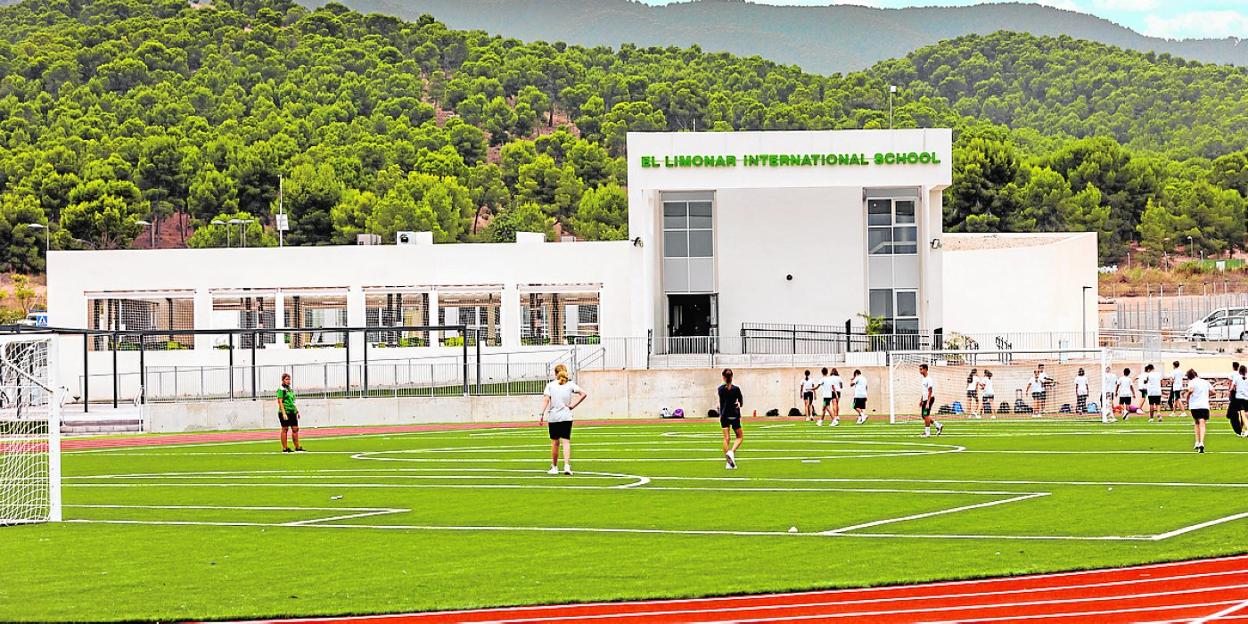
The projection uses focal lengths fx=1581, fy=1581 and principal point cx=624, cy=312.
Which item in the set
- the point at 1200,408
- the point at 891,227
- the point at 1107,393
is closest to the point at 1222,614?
the point at 1200,408

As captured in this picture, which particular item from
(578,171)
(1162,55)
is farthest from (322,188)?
(1162,55)

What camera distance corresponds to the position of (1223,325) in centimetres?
7212

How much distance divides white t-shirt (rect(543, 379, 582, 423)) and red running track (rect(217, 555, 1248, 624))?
1104 cm

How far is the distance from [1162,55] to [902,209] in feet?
496

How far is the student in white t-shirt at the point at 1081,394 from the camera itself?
4500 centimetres

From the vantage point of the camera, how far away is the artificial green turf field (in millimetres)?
14047

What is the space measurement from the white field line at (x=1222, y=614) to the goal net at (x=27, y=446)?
45.8ft

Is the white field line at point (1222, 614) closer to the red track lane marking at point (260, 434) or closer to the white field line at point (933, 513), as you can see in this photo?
the white field line at point (933, 513)

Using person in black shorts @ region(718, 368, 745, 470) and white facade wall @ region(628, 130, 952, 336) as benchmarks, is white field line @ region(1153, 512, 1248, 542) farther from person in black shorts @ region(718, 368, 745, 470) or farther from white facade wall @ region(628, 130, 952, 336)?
white facade wall @ region(628, 130, 952, 336)

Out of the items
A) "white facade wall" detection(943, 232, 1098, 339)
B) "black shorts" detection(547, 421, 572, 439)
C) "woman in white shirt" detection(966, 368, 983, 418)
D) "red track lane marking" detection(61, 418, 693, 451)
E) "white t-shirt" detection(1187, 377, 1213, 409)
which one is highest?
"white facade wall" detection(943, 232, 1098, 339)

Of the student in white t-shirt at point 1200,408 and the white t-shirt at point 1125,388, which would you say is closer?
the student in white t-shirt at point 1200,408

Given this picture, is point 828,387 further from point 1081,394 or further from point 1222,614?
point 1222,614

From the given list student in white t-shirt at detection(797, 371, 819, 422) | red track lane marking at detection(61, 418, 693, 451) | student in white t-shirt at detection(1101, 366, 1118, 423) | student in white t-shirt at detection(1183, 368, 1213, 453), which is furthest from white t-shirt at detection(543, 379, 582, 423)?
→ student in white t-shirt at detection(1101, 366, 1118, 423)

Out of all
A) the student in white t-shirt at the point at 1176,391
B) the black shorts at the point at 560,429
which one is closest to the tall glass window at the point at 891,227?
the student in white t-shirt at the point at 1176,391
